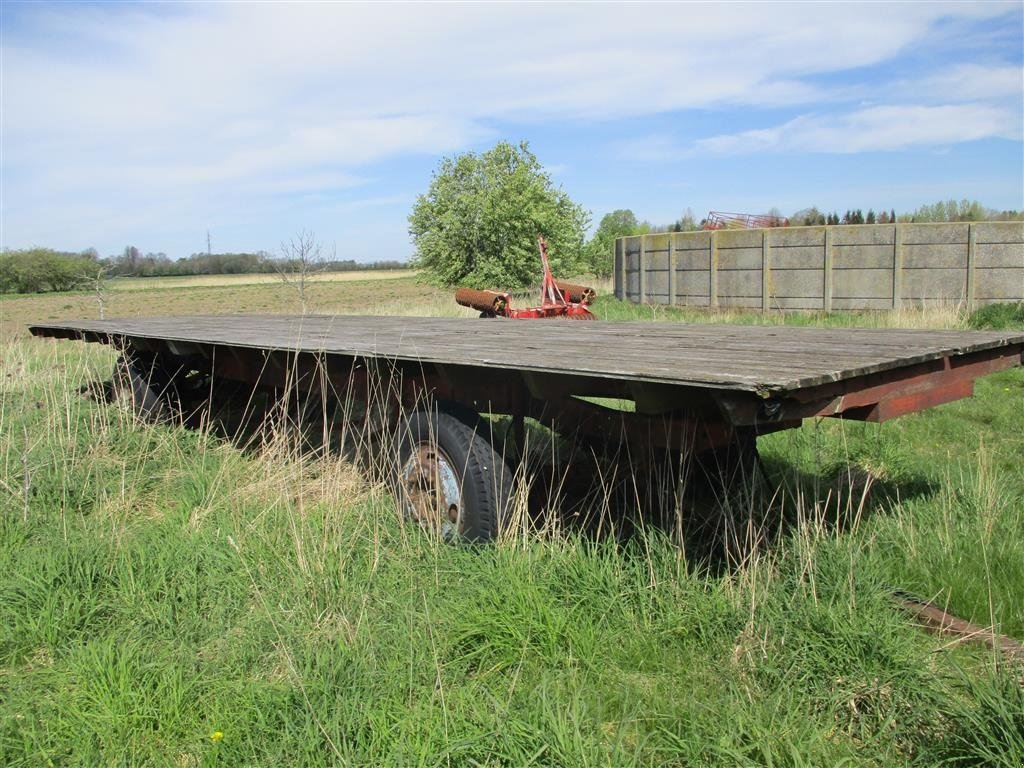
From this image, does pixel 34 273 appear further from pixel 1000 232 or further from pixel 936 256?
pixel 1000 232

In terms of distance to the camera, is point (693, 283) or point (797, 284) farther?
point (693, 283)

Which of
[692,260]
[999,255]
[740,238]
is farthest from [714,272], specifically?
[999,255]

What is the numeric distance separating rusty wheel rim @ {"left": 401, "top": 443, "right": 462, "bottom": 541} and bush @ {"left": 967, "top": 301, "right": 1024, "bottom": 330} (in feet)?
32.9

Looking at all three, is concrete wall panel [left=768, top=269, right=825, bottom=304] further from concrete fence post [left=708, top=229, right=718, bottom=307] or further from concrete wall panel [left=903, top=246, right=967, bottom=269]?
concrete wall panel [left=903, top=246, right=967, bottom=269]

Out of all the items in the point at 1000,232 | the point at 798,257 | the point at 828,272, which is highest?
the point at 1000,232

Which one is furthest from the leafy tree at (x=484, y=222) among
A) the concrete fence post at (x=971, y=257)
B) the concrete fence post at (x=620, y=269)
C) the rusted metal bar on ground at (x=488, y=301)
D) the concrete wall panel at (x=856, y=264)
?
the rusted metal bar on ground at (x=488, y=301)

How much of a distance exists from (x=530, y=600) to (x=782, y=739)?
1.12 metres

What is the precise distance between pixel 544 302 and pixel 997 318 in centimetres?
657

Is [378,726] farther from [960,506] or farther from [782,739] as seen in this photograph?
[960,506]

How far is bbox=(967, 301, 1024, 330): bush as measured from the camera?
457 inches

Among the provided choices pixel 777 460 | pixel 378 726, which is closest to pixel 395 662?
pixel 378 726

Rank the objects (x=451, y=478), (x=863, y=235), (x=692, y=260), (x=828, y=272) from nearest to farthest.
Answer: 1. (x=451, y=478)
2. (x=863, y=235)
3. (x=828, y=272)
4. (x=692, y=260)

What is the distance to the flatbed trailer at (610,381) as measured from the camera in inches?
115

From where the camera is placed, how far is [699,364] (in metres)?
3.19
